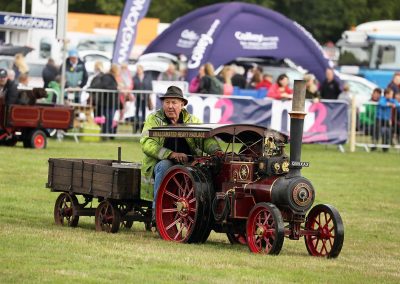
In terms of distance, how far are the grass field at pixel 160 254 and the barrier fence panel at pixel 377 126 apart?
37.5 ft

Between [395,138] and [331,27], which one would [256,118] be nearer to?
[395,138]

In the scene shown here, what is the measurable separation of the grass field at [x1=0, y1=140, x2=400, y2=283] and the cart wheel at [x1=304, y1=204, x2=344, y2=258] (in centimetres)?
14

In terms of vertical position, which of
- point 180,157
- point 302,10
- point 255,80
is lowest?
point 180,157

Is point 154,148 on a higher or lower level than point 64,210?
higher

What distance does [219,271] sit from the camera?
10766mm

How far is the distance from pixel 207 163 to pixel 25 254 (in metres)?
2.31

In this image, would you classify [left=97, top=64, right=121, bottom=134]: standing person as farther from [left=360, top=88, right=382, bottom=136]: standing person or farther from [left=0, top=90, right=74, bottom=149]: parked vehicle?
[left=360, top=88, right=382, bottom=136]: standing person

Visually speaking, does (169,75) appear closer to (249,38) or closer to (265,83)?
(249,38)

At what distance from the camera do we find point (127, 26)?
34.8 meters

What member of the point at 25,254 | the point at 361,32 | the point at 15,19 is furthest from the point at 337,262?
the point at 361,32

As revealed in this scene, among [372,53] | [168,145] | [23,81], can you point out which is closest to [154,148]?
[168,145]

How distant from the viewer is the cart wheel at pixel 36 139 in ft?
82.8

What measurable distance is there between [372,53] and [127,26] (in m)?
13.0

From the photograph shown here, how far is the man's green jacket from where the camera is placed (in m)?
13.1
